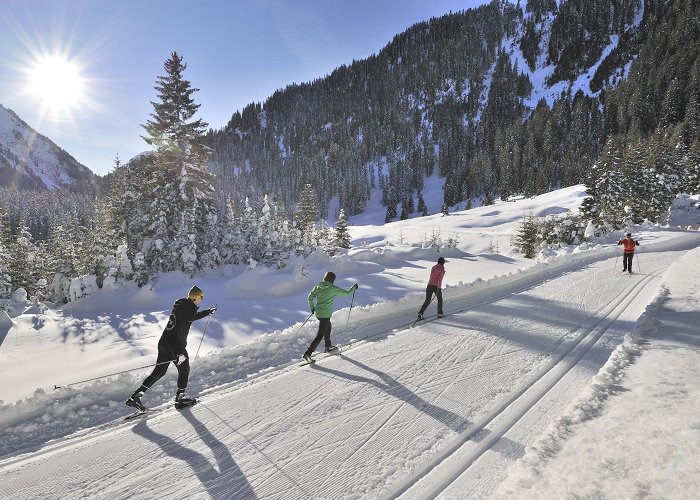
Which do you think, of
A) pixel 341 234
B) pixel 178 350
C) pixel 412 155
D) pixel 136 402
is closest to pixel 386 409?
pixel 178 350

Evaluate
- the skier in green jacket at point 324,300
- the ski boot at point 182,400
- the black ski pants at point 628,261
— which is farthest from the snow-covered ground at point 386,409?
the black ski pants at point 628,261

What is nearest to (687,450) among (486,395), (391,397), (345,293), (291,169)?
(486,395)

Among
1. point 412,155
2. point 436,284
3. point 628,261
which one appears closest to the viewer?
point 436,284

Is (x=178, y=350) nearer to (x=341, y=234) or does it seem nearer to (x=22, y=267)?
(x=22, y=267)

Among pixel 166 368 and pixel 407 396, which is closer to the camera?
pixel 166 368

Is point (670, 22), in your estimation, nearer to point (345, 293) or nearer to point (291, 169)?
point (291, 169)

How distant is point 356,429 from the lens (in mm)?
4402

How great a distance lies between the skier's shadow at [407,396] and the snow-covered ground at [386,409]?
0.10 ft

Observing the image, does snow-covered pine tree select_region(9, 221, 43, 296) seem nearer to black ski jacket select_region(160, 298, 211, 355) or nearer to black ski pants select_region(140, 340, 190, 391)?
black ski pants select_region(140, 340, 190, 391)

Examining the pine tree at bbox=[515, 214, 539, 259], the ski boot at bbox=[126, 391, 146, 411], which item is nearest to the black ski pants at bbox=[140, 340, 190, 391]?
the ski boot at bbox=[126, 391, 146, 411]

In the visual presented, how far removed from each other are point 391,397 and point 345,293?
220 cm

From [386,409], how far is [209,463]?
2.27 metres

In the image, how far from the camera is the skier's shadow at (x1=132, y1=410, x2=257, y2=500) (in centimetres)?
345

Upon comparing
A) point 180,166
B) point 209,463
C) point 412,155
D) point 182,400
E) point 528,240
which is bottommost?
point 209,463
